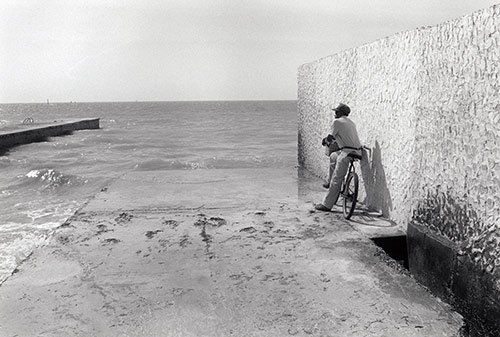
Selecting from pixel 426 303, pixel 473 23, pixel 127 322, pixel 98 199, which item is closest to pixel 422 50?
pixel 473 23

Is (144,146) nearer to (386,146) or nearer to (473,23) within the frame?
(386,146)

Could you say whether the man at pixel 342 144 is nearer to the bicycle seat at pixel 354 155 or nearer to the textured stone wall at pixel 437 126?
the bicycle seat at pixel 354 155

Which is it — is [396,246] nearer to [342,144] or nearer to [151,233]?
[342,144]

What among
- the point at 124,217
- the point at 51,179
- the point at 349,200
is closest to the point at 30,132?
the point at 51,179

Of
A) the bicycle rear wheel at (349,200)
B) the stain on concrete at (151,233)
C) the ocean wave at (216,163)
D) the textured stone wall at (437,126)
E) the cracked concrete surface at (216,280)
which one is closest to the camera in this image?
the cracked concrete surface at (216,280)

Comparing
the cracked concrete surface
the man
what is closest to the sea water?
the cracked concrete surface

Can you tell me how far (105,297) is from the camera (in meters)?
3.37

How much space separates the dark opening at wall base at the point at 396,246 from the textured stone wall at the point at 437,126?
0.28 meters

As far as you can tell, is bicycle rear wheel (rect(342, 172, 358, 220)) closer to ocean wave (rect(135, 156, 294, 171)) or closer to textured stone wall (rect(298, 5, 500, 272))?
textured stone wall (rect(298, 5, 500, 272))

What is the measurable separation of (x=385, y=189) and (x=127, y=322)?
11.9ft

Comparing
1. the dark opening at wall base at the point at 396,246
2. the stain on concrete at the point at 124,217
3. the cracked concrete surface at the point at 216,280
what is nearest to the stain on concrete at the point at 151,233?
the cracked concrete surface at the point at 216,280

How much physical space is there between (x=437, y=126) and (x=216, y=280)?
250 centimetres

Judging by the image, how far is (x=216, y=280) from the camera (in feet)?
12.0

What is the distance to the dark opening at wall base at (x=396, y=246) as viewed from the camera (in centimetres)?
469
